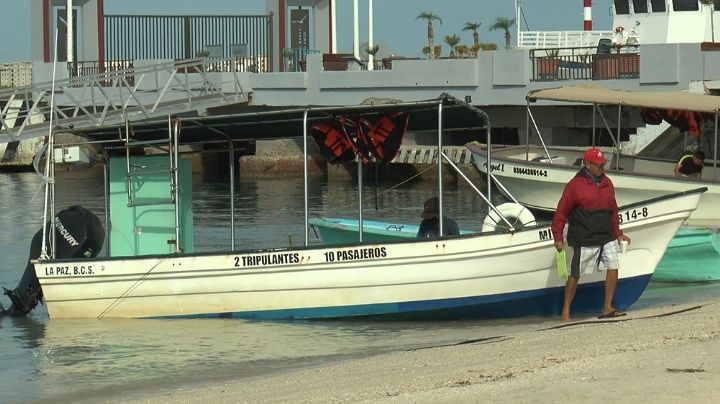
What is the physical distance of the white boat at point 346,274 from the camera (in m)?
13.8

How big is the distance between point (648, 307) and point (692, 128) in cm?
1073

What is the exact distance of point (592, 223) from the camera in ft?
42.8

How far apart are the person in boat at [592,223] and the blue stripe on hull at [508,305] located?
730mm

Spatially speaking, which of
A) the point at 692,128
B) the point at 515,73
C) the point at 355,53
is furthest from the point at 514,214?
the point at 355,53

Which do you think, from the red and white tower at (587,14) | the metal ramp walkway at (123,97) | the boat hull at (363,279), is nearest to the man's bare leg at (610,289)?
the boat hull at (363,279)

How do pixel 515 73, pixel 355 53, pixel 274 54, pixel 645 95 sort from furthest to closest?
pixel 274 54 → pixel 355 53 → pixel 515 73 → pixel 645 95

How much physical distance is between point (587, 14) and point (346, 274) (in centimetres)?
3012

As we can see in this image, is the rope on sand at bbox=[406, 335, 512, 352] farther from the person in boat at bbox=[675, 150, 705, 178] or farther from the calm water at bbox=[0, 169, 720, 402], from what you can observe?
the person in boat at bbox=[675, 150, 705, 178]

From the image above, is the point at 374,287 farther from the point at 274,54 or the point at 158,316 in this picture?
the point at 274,54

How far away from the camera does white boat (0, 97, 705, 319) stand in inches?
543

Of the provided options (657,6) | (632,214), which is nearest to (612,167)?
(632,214)

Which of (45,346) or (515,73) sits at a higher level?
(515,73)

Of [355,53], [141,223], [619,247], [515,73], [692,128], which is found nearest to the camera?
[619,247]

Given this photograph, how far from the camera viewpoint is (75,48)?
45500 mm
